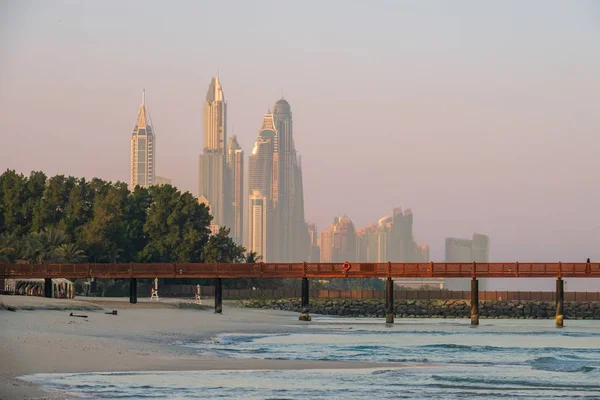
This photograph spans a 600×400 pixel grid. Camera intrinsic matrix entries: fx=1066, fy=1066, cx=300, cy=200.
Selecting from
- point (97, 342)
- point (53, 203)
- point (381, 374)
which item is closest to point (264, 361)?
point (381, 374)

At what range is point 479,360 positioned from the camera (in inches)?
1559

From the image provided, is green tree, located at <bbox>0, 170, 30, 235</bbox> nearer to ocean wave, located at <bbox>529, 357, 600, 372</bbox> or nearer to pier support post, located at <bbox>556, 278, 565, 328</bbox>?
pier support post, located at <bbox>556, 278, 565, 328</bbox>

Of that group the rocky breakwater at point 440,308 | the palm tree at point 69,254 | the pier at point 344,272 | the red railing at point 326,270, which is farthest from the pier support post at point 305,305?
the palm tree at point 69,254

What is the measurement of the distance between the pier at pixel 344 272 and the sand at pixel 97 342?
942cm

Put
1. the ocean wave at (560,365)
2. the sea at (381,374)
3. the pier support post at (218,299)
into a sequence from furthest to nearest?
the pier support post at (218,299), the ocean wave at (560,365), the sea at (381,374)

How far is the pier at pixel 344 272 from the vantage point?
71.8m

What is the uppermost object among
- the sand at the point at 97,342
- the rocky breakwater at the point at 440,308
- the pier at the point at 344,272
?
the pier at the point at 344,272

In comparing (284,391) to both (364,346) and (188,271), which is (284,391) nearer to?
(364,346)

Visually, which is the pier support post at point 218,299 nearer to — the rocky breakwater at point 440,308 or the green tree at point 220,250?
the rocky breakwater at point 440,308

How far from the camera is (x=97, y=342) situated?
39406 mm

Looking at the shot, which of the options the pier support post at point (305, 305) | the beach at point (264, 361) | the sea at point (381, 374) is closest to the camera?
the sea at point (381, 374)

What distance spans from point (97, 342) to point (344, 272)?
3587 cm

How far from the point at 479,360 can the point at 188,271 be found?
39.5 m

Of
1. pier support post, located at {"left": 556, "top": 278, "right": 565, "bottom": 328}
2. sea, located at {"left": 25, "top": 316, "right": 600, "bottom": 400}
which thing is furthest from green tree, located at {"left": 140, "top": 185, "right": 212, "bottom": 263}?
sea, located at {"left": 25, "top": 316, "right": 600, "bottom": 400}
